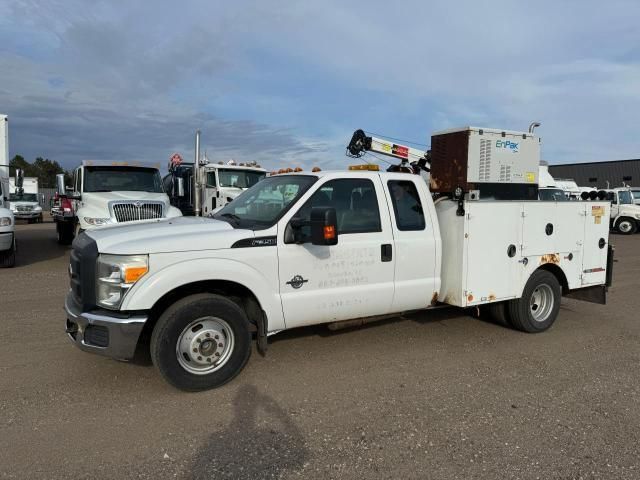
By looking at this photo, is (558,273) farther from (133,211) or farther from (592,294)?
(133,211)

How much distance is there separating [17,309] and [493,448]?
6394 mm

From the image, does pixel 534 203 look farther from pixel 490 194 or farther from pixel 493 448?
pixel 493 448

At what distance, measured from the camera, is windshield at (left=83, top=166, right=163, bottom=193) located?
11.6m

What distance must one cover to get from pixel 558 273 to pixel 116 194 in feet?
30.1

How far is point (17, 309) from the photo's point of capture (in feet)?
22.7

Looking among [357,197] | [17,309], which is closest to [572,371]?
[357,197]

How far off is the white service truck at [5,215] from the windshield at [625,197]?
83.0ft

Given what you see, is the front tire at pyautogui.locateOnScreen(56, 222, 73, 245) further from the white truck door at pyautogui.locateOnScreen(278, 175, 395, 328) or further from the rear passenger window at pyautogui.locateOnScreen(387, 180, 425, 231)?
the rear passenger window at pyautogui.locateOnScreen(387, 180, 425, 231)

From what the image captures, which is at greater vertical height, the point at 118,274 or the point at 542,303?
the point at 118,274

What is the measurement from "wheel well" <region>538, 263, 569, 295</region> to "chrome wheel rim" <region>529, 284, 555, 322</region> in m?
0.24

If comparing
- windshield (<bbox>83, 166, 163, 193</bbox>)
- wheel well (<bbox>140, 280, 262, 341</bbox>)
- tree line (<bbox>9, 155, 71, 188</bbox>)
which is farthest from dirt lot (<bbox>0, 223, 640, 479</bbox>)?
tree line (<bbox>9, 155, 71, 188</bbox>)

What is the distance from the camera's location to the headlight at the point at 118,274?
3.91 meters

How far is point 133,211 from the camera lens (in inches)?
428

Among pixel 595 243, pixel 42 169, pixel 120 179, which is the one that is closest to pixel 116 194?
pixel 120 179
